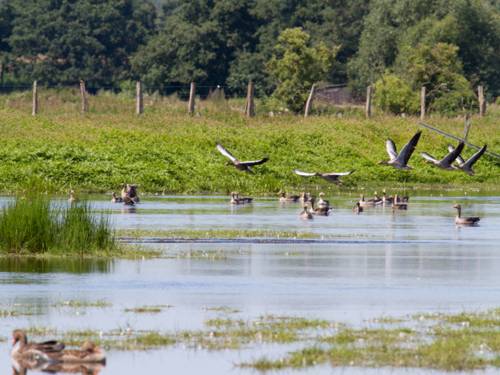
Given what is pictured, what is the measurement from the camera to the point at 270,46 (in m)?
95.1

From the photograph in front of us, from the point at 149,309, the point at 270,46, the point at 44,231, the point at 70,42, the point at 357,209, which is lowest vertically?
the point at 149,309

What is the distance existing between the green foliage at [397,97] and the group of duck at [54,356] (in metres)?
60.1

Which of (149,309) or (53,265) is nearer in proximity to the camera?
(149,309)

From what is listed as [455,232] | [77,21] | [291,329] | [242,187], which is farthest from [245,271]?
[77,21]

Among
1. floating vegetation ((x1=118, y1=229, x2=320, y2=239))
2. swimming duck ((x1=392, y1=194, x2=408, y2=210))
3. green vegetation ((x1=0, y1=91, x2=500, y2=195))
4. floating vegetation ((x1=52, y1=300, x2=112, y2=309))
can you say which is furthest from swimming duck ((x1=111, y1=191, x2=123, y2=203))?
floating vegetation ((x1=52, y1=300, x2=112, y2=309))

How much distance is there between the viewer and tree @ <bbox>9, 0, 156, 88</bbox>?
336ft

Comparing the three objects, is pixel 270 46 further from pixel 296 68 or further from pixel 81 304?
pixel 81 304

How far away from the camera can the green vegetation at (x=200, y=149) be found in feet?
158

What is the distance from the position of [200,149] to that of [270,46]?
1689 inches

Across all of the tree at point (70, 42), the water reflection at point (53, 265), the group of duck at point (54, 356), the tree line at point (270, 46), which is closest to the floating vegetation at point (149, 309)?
the group of duck at point (54, 356)

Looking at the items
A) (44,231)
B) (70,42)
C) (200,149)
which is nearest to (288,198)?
(200,149)

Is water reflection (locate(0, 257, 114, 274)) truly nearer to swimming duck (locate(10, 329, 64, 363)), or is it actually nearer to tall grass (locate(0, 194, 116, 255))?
tall grass (locate(0, 194, 116, 255))

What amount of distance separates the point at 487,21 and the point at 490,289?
68.6 metres

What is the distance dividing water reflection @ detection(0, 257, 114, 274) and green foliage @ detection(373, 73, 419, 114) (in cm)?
5089
